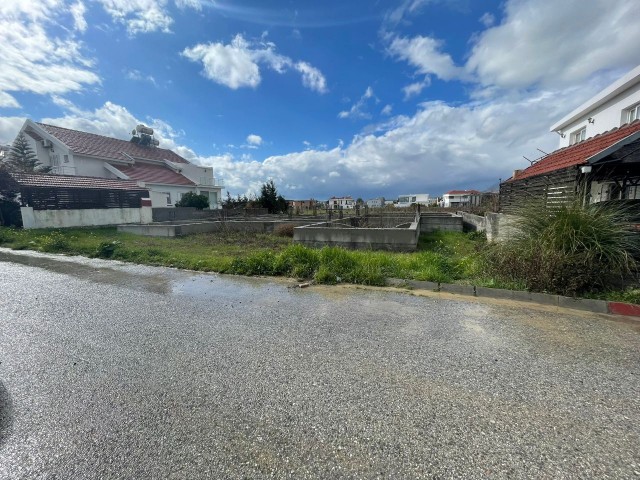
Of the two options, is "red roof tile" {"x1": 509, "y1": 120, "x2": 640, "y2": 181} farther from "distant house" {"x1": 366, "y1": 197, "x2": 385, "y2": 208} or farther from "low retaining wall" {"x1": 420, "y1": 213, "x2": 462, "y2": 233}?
"distant house" {"x1": 366, "y1": 197, "x2": 385, "y2": 208}

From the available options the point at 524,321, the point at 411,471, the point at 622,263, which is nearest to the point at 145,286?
the point at 411,471

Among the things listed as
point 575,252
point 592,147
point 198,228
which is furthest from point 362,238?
point 198,228

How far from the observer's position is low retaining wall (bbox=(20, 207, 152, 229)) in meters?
14.9

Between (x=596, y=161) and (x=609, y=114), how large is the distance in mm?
9109

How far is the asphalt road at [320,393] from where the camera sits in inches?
68.7

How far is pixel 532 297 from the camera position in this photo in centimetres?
465

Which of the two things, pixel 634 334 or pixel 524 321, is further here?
pixel 524 321

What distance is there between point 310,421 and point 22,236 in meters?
16.8

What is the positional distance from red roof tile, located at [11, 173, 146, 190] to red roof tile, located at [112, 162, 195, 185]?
24.3 feet

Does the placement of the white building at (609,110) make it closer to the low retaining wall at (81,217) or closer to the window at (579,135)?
the window at (579,135)

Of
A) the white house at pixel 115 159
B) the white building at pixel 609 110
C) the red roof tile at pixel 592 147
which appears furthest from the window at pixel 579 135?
the white house at pixel 115 159

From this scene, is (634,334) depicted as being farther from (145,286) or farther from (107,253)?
(107,253)

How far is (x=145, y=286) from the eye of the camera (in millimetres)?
5902

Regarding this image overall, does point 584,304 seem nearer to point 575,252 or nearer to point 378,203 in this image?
point 575,252
